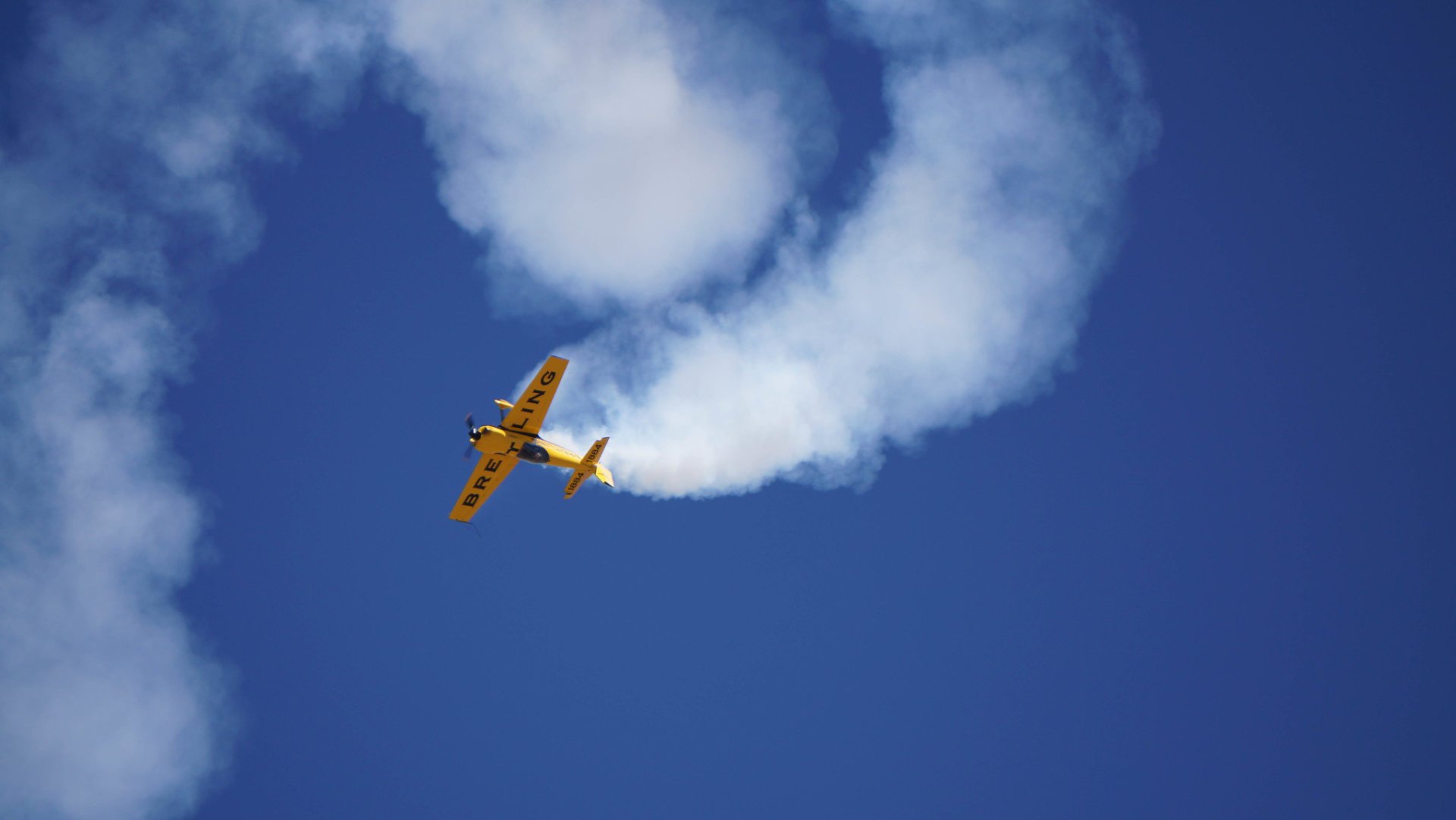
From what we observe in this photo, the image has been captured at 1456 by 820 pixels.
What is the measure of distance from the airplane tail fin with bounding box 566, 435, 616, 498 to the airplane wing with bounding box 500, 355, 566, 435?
9.41ft

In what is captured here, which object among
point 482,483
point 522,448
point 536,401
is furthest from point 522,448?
point 482,483

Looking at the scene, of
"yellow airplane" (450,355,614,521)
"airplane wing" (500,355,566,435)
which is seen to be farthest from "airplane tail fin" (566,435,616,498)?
"airplane wing" (500,355,566,435)

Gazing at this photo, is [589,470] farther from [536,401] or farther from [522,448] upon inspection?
[536,401]

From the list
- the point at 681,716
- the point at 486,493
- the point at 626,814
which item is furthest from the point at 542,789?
the point at 486,493

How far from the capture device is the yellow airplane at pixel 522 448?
44.5 metres

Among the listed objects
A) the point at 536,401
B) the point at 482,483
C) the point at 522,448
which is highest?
the point at 536,401

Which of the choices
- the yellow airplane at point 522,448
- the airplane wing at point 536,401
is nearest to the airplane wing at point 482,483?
the yellow airplane at point 522,448

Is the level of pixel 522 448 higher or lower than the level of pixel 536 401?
lower

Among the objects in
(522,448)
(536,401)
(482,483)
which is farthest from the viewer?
(482,483)

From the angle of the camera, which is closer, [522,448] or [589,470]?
[522,448]

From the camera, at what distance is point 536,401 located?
4472cm

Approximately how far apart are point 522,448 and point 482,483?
4.10 m

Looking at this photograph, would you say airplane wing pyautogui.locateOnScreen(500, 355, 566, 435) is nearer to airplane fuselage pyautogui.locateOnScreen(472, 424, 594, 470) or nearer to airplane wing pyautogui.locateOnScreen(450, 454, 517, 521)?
airplane fuselage pyautogui.locateOnScreen(472, 424, 594, 470)

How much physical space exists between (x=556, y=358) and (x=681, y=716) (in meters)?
53.7
